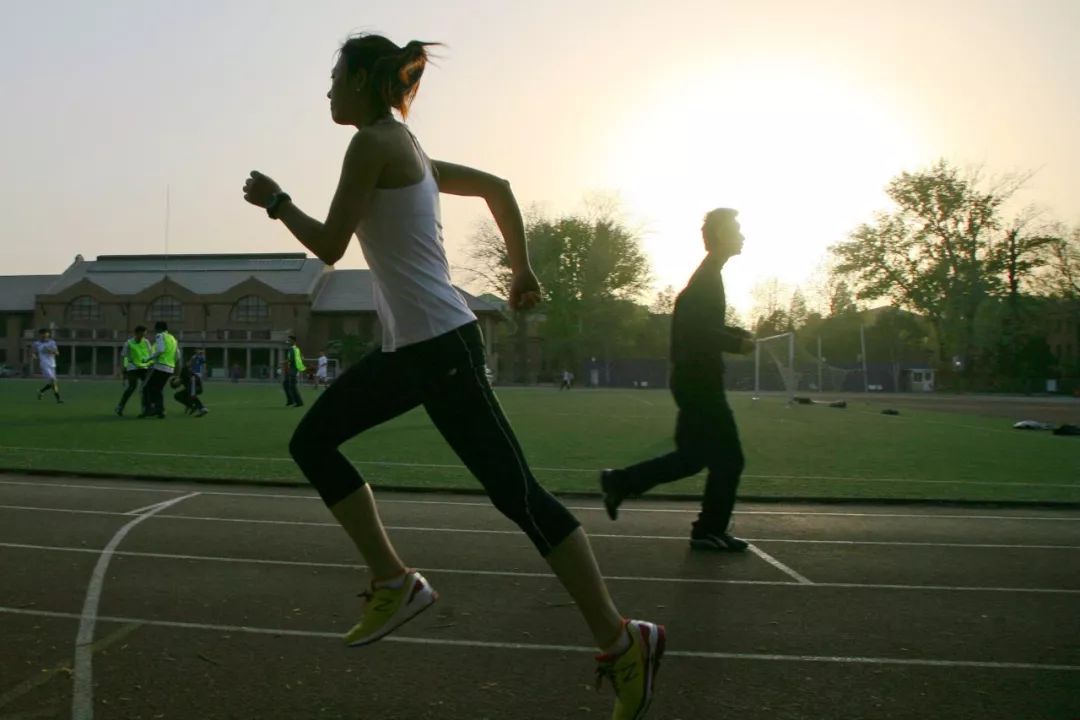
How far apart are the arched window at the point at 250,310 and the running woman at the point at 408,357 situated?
81596mm

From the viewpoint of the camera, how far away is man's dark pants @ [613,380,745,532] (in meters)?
5.58

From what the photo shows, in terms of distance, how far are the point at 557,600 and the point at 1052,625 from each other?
2.26 m

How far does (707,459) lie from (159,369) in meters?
15.1

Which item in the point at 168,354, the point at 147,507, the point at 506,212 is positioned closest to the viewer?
the point at 506,212

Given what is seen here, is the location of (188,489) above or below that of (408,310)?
below

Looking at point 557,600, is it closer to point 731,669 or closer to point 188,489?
point 731,669

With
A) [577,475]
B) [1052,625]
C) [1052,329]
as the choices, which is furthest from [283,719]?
[1052,329]

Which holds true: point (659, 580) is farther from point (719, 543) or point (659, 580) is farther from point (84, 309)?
point (84, 309)

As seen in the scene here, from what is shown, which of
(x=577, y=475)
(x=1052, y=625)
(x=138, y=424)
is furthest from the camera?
(x=138, y=424)

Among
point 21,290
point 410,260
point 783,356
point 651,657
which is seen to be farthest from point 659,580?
point 21,290

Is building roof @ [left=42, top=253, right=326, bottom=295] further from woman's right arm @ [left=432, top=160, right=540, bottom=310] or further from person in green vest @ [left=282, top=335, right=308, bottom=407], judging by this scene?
woman's right arm @ [left=432, top=160, right=540, bottom=310]

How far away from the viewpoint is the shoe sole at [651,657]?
261 cm

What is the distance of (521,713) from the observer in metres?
2.87

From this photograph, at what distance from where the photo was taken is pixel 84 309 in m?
83.2
